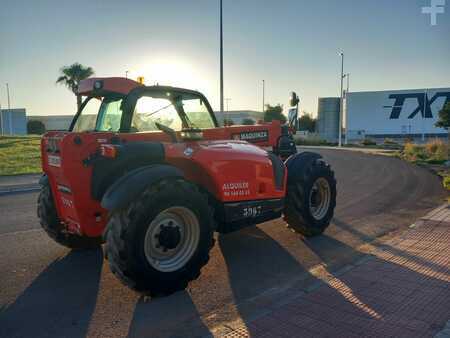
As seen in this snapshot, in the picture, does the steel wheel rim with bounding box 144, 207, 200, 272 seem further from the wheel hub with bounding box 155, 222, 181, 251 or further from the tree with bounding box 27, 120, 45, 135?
the tree with bounding box 27, 120, 45, 135

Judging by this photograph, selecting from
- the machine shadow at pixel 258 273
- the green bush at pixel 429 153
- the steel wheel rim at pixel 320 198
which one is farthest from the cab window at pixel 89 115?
the green bush at pixel 429 153

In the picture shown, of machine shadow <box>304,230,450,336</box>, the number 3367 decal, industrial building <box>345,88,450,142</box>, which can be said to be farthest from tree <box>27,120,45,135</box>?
machine shadow <box>304,230,450,336</box>

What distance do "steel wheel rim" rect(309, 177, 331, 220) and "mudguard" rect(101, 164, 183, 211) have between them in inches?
113

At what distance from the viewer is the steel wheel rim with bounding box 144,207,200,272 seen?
4164mm

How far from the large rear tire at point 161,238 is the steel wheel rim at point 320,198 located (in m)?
2.45

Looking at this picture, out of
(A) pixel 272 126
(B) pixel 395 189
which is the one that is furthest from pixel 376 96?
(A) pixel 272 126

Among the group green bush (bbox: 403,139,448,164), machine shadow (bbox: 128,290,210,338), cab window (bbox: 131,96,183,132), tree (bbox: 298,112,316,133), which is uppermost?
tree (bbox: 298,112,316,133)

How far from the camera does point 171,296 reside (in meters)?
4.14

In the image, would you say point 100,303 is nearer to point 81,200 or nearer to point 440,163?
point 81,200

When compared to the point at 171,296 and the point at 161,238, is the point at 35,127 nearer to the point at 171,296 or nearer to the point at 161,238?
the point at 161,238

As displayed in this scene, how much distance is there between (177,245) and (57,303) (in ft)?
4.30

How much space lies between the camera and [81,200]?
434 centimetres

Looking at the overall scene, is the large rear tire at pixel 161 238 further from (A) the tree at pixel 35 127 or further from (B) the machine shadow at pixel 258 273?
(A) the tree at pixel 35 127

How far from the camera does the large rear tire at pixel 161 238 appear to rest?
385 centimetres
